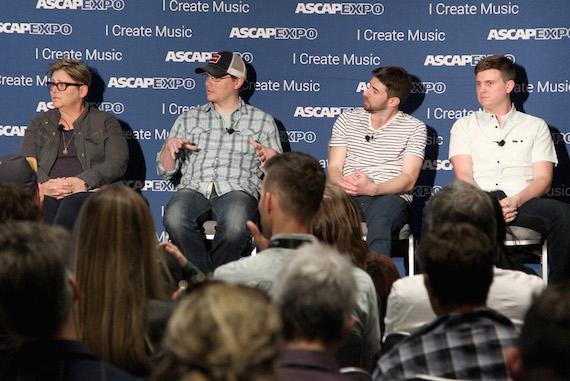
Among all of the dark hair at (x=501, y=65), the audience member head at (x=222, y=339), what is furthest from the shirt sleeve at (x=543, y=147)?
the audience member head at (x=222, y=339)

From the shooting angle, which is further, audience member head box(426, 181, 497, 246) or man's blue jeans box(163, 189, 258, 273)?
man's blue jeans box(163, 189, 258, 273)

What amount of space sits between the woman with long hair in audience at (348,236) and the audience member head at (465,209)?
0.29m

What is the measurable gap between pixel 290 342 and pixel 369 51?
422 cm

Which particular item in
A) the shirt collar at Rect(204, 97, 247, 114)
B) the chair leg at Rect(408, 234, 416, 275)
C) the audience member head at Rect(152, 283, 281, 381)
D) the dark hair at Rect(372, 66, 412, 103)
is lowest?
the chair leg at Rect(408, 234, 416, 275)

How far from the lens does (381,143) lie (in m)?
5.22

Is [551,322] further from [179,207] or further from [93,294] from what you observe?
[179,207]

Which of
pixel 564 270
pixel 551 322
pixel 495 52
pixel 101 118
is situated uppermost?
pixel 495 52

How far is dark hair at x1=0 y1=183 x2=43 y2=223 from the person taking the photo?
2.74 metres

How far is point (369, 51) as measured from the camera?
5.57m

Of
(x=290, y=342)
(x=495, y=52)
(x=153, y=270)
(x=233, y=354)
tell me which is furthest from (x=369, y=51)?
(x=233, y=354)

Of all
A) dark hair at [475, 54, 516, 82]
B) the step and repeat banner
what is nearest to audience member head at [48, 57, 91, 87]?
the step and repeat banner

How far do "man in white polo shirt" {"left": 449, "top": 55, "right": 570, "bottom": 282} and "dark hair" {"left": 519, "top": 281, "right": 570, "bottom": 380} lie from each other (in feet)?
12.1

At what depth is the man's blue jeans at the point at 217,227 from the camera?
4.74 meters

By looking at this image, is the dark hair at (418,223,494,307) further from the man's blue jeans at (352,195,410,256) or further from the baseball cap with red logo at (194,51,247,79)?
the baseball cap with red logo at (194,51,247,79)
